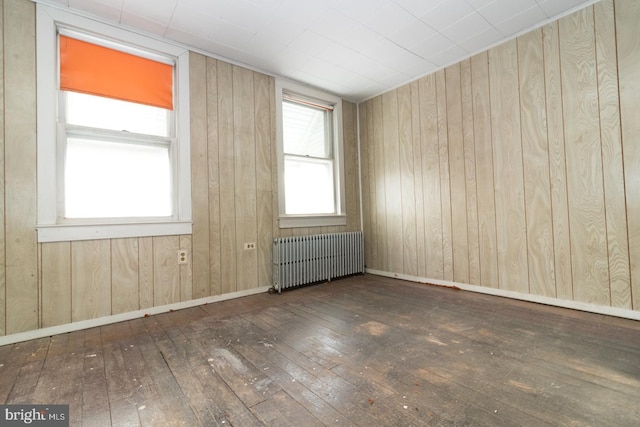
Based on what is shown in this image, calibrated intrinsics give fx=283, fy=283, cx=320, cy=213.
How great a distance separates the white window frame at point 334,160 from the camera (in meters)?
3.76

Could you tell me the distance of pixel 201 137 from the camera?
3.12 meters

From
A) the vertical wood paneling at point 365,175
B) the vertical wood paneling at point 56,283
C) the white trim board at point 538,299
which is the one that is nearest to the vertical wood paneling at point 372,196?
the vertical wood paneling at point 365,175

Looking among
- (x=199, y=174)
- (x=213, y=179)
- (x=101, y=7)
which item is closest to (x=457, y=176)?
(x=213, y=179)

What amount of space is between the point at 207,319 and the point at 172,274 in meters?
0.66

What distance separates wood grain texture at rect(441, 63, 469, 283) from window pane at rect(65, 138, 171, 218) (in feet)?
10.8

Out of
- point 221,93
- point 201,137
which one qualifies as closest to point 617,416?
point 201,137

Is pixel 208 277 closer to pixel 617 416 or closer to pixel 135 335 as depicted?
pixel 135 335

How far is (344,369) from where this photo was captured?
170 centimetres

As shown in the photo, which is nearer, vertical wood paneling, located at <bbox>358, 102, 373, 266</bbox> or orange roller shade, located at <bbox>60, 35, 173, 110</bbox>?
orange roller shade, located at <bbox>60, 35, 173, 110</bbox>

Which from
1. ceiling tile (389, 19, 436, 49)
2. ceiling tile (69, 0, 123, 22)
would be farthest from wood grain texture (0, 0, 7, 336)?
ceiling tile (389, 19, 436, 49)

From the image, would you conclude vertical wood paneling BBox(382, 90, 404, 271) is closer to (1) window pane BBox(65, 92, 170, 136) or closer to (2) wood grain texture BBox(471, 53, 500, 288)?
(2) wood grain texture BBox(471, 53, 500, 288)

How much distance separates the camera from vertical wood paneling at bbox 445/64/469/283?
3418mm

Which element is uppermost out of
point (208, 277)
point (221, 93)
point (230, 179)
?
point (221, 93)

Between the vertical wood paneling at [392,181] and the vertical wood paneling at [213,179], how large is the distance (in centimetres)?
240
